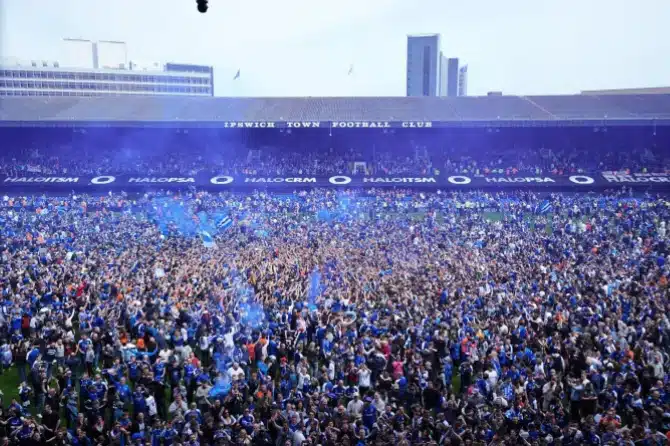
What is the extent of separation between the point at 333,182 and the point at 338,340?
25142 mm

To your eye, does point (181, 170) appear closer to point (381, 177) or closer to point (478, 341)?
point (381, 177)

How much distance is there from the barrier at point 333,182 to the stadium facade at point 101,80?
191 feet

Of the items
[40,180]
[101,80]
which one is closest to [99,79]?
[101,80]

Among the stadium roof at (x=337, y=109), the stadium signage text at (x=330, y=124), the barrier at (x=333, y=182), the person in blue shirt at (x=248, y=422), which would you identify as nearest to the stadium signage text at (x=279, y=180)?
the barrier at (x=333, y=182)

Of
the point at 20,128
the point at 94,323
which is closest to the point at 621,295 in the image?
the point at 94,323

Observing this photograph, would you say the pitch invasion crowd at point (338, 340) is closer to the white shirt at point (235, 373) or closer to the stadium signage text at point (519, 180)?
the white shirt at point (235, 373)

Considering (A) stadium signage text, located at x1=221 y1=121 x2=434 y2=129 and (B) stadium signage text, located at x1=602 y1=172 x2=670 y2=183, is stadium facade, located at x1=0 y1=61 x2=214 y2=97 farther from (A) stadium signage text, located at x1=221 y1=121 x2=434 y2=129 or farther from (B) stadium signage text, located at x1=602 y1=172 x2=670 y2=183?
(B) stadium signage text, located at x1=602 y1=172 x2=670 y2=183

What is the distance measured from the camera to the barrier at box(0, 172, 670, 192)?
3544 cm

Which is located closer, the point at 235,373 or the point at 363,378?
the point at 235,373

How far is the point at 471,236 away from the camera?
74.5 feet

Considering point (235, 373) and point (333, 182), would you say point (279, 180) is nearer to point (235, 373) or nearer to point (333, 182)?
point (333, 182)

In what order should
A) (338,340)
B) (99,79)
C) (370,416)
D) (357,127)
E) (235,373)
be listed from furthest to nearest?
1. (99,79)
2. (357,127)
3. (338,340)
4. (235,373)
5. (370,416)

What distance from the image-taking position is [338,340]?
11695 mm

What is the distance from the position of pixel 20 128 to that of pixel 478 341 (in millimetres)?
38721
